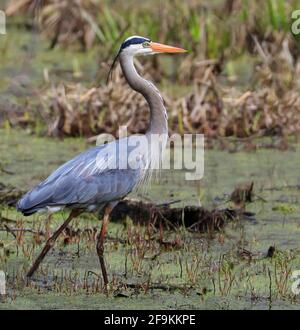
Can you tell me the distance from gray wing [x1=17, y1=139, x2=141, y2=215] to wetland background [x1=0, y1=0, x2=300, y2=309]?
393 mm

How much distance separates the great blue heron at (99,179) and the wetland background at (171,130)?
0.35 meters

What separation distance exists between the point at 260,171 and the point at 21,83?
3.11m

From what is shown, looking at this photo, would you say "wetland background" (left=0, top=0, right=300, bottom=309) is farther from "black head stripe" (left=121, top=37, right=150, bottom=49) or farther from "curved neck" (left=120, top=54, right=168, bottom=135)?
"black head stripe" (left=121, top=37, right=150, bottom=49)

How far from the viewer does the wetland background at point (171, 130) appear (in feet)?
18.8

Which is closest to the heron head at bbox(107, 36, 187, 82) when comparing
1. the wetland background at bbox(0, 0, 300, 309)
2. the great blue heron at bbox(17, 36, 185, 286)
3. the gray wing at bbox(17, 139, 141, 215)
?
the great blue heron at bbox(17, 36, 185, 286)

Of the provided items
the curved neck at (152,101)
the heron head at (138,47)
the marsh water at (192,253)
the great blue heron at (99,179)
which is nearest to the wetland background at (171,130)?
the marsh water at (192,253)

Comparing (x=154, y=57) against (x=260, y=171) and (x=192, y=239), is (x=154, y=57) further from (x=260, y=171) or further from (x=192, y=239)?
(x=192, y=239)

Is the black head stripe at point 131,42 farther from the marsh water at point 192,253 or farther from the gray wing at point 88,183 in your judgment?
the marsh water at point 192,253

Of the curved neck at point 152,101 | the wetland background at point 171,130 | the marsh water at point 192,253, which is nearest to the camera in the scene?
the marsh water at point 192,253

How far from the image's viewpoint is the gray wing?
5812 millimetres

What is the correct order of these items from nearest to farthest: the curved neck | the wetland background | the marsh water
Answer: the marsh water, the wetland background, the curved neck

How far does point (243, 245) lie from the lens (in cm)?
648

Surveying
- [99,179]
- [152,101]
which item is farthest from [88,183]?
[152,101]

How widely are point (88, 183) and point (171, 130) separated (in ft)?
10.7
